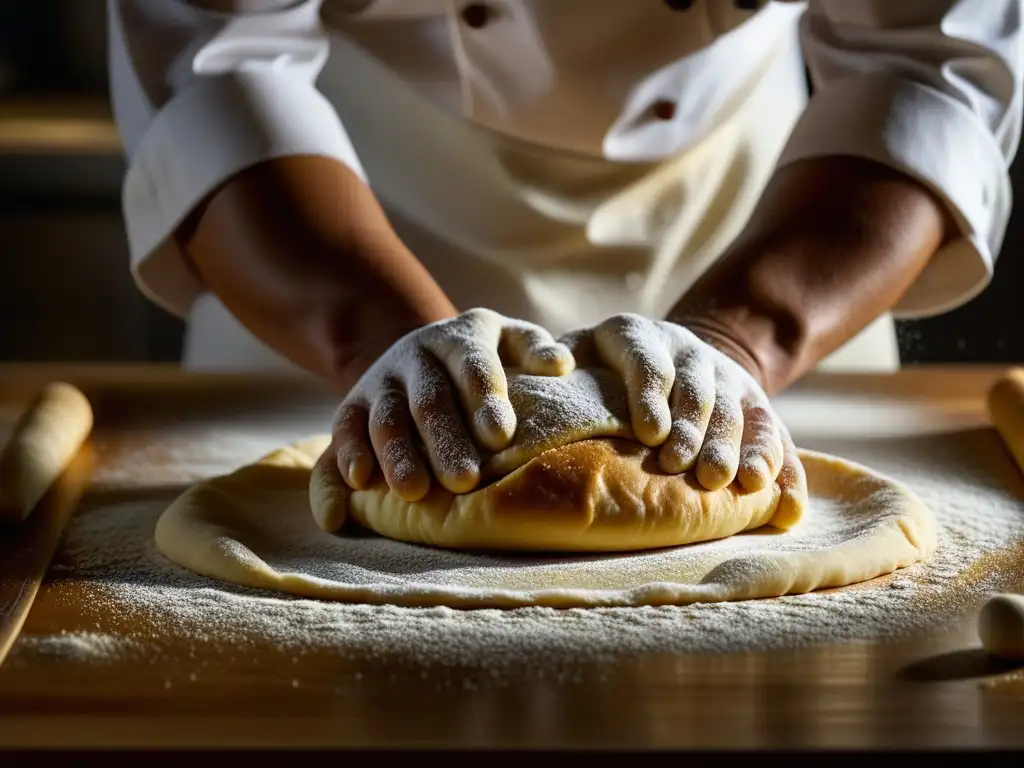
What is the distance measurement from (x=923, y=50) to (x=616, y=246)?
0.40 meters

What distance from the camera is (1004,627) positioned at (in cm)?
83

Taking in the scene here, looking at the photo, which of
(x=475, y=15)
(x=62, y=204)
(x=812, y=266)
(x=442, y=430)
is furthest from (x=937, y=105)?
(x=62, y=204)

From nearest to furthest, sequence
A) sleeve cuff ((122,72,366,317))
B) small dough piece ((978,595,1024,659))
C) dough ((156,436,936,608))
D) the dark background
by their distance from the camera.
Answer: small dough piece ((978,595,1024,659)) → dough ((156,436,936,608)) → sleeve cuff ((122,72,366,317)) → the dark background

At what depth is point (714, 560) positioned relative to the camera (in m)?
1.01

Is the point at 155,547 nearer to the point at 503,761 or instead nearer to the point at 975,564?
the point at 503,761

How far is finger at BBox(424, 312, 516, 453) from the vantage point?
101 cm

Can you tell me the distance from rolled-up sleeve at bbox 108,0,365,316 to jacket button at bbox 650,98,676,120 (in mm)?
347

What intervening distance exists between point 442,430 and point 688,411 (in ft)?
0.62

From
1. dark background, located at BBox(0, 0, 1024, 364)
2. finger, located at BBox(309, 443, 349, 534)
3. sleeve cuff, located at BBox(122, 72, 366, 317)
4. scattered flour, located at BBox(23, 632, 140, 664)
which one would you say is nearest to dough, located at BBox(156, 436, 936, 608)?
finger, located at BBox(309, 443, 349, 534)

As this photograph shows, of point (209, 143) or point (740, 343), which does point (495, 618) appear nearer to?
point (740, 343)

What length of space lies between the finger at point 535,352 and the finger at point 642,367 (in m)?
0.03

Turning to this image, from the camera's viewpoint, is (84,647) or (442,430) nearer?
(84,647)

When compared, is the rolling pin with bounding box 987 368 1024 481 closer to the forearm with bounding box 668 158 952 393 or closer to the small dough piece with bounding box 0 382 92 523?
the forearm with bounding box 668 158 952 393

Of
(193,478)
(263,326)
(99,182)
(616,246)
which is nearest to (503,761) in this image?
(193,478)
